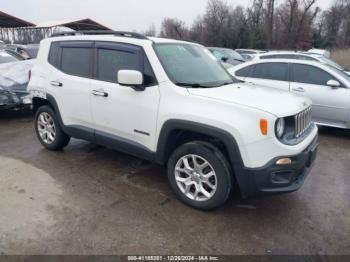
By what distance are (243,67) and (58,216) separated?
558 centimetres

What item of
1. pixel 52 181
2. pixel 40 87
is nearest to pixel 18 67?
pixel 40 87

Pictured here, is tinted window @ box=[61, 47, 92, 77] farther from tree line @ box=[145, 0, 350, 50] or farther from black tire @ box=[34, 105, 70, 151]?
tree line @ box=[145, 0, 350, 50]

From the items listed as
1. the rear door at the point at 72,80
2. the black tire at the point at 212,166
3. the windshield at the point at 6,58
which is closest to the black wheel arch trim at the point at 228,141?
the black tire at the point at 212,166

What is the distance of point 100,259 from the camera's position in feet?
9.43

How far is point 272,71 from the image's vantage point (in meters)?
7.32

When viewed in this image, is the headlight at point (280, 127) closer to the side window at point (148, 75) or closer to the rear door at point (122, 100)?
the rear door at point (122, 100)

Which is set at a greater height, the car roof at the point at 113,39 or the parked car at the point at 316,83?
the car roof at the point at 113,39

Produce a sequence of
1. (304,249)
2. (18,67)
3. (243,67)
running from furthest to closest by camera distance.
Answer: (18,67)
(243,67)
(304,249)

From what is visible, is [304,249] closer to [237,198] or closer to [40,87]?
[237,198]

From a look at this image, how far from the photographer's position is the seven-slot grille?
3.52 metres

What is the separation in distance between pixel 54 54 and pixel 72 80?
0.70 metres

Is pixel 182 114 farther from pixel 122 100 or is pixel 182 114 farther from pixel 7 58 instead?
pixel 7 58

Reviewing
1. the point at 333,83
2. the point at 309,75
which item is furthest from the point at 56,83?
the point at 333,83

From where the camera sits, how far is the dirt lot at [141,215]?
122 inches
